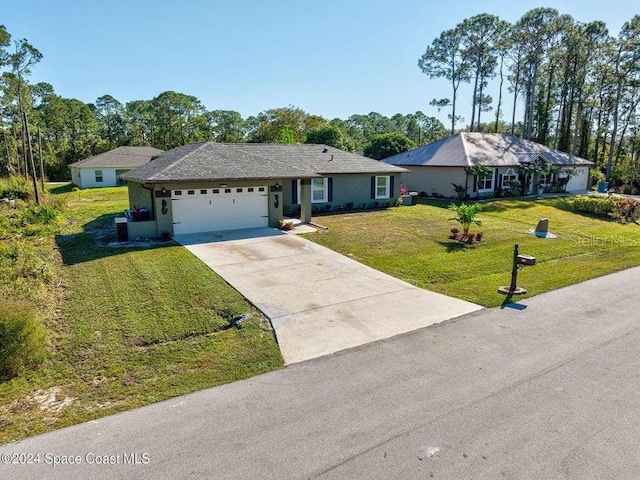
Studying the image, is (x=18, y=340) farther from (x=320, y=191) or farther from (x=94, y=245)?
(x=320, y=191)

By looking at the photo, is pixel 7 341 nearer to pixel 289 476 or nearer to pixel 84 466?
pixel 84 466

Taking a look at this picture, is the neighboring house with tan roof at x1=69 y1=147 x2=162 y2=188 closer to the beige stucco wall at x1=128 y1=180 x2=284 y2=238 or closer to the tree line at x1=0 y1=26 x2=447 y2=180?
the tree line at x1=0 y1=26 x2=447 y2=180

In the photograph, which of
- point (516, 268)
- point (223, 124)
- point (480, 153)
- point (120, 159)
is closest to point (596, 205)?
point (480, 153)

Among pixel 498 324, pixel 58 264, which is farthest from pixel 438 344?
pixel 58 264

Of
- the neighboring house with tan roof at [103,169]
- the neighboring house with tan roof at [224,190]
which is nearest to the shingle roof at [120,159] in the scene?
the neighboring house with tan roof at [103,169]

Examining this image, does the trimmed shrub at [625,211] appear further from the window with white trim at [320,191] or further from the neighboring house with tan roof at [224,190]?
the window with white trim at [320,191]

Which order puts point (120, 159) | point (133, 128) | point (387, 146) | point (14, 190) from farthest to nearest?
point (133, 128), point (120, 159), point (387, 146), point (14, 190)
